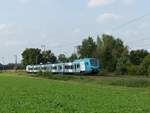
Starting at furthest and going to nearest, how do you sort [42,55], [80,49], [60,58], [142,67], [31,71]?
1. [42,55]
2. [60,58]
3. [80,49]
4. [31,71]
5. [142,67]

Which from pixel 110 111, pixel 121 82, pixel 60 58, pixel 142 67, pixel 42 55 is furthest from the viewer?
pixel 42 55

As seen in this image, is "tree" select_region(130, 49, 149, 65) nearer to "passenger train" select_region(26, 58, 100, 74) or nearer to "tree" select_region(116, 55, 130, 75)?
"tree" select_region(116, 55, 130, 75)

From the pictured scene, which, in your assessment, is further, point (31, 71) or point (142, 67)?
point (31, 71)

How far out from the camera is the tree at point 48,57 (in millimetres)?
163350

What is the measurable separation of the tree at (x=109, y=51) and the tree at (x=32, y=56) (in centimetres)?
3971

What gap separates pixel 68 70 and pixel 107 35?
38.9m

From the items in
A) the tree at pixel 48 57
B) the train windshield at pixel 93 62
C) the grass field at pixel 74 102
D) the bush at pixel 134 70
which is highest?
the tree at pixel 48 57

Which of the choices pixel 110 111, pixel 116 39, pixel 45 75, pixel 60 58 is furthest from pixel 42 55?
pixel 110 111

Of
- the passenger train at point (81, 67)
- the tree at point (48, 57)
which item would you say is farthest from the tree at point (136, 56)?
the tree at point (48, 57)

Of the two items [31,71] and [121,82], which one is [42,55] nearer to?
[31,71]

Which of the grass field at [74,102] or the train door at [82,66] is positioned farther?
the train door at [82,66]

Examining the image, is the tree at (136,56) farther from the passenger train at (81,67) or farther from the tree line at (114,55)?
the passenger train at (81,67)

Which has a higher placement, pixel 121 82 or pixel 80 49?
pixel 80 49

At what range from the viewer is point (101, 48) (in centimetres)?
12469
